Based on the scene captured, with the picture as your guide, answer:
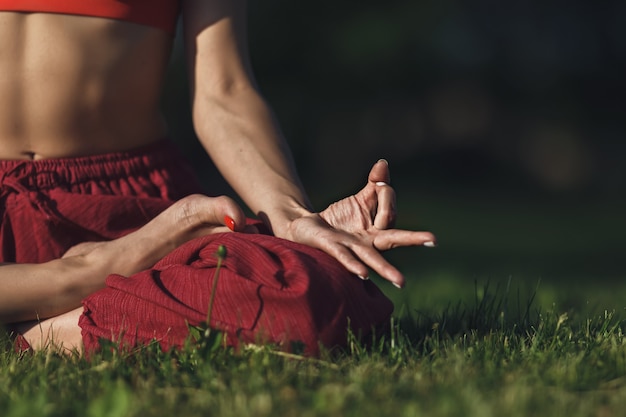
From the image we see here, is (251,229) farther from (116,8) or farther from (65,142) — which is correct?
(116,8)

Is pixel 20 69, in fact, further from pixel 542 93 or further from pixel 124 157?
pixel 542 93

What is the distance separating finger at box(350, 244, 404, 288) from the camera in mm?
2883

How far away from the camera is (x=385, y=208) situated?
10.1 feet

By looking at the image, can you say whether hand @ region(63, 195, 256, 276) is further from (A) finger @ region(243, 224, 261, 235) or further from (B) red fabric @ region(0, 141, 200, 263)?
(B) red fabric @ region(0, 141, 200, 263)

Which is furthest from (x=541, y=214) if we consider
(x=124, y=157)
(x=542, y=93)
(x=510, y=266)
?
(x=124, y=157)

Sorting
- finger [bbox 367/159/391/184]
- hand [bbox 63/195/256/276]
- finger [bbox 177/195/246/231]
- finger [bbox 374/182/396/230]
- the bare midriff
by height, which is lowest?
hand [bbox 63/195/256/276]

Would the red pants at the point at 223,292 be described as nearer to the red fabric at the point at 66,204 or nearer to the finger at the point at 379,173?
the red fabric at the point at 66,204

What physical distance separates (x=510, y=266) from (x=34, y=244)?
27.9 feet

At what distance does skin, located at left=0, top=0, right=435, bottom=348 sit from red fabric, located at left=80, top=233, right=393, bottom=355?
10cm

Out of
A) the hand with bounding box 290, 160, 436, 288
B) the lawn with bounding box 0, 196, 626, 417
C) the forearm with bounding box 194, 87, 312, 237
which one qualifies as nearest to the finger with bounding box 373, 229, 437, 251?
the hand with bounding box 290, 160, 436, 288

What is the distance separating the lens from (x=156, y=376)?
8.71 ft

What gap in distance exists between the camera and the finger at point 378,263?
288cm

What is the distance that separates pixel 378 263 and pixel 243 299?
365 mm

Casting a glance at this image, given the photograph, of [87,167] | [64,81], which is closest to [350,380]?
[87,167]
